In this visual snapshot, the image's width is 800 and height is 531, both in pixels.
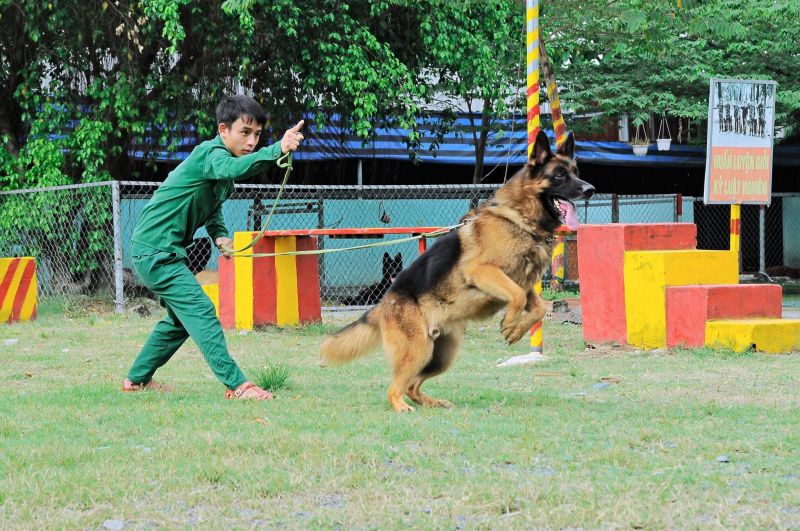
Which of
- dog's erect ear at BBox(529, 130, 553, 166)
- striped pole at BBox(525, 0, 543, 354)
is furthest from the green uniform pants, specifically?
striped pole at BBox(525, 0, 543, 354)

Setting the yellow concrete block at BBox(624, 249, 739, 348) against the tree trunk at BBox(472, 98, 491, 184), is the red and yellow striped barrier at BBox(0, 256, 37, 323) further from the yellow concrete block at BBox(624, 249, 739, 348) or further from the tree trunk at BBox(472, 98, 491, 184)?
the tree trunk at BBox(472, 98, 491, 184)

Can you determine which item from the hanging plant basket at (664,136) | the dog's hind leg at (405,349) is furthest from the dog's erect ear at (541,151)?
the hanging plant basket at (664,136)

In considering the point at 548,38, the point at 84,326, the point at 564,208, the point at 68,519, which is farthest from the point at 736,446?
the point at 548,38

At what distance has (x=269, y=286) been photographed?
11.6m

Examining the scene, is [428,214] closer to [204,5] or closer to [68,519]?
[204,5]

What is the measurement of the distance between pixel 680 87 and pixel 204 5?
947 cm

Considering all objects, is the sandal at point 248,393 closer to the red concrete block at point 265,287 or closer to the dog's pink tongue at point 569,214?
the dog's pink tongue at point 569,214

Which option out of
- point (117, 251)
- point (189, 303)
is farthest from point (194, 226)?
point (117, 251)

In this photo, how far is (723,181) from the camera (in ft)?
35.8

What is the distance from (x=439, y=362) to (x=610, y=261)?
13.0 ft

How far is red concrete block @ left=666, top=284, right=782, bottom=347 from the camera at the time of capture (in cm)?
895

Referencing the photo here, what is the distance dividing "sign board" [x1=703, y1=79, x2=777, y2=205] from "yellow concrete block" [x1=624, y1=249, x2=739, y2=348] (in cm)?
163

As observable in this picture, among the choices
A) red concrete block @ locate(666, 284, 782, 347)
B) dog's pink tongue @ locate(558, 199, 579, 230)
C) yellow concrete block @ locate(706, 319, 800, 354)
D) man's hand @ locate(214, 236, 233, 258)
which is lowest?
yellow concrete block @ locate(706, 319, 800, 354)

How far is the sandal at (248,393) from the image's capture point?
20.7ft
